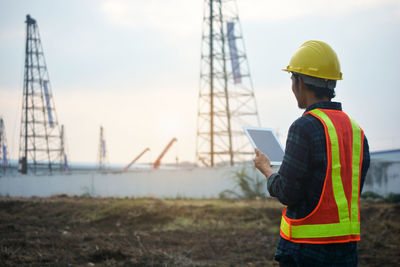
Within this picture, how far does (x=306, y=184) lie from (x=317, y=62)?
2.21ft

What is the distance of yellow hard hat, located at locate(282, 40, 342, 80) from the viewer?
2268mm

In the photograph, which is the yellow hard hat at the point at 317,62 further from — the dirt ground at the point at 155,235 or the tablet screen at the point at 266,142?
the dirt ground at the point at 155,235

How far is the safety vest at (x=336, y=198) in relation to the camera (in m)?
2.00

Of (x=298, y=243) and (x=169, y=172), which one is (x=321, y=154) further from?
(x=169, y=172)

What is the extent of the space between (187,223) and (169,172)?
29.6 ft

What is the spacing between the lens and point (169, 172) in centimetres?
2016

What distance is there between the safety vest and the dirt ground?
15.1 ft

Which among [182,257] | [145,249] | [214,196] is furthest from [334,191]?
[214,196]

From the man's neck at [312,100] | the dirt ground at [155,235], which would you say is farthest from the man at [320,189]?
the dirt ground at [155,235]

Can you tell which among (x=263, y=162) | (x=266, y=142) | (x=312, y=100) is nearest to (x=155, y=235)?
(x=266, y=142)

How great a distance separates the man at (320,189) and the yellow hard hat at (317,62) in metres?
0.22

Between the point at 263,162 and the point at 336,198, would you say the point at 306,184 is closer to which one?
the point at 336,198

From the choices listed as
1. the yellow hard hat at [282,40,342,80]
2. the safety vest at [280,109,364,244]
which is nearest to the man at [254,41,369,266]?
the safety vest at [280,109,364,244]

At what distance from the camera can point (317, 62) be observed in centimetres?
228
